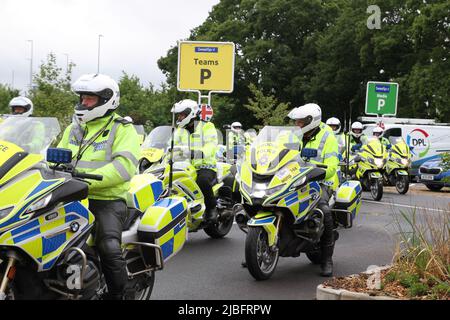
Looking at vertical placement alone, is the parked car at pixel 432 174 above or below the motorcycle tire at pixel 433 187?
above

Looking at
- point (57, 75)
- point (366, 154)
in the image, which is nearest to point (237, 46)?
point (57, 75)

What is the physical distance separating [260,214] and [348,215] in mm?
1609

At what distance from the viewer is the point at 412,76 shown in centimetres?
3600

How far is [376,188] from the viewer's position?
1688 cm

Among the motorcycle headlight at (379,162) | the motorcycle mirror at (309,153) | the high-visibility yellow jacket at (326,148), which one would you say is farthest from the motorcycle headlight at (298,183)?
the motorcycle headlight at (379,162)

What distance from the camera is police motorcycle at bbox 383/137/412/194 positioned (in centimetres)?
1911

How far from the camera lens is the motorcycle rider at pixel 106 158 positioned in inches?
189

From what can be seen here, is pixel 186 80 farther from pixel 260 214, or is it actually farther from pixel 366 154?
pixel 260 214

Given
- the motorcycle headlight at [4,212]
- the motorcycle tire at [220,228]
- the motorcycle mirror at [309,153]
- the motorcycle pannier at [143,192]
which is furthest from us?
the motorcycle tire at [220,228]

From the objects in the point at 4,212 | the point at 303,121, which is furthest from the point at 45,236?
the point at 303,121

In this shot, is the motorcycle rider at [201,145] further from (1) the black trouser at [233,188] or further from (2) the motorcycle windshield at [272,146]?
(2) the motorcycle windshield at [272,146]

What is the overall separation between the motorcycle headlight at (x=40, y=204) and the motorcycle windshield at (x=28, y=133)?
18.6 inches

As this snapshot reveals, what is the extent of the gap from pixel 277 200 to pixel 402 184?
515 inches

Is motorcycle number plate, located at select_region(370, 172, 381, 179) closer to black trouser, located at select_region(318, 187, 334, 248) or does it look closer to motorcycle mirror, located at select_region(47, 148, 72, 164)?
black trouser, located at select_region(318, 187, 334, 248)
